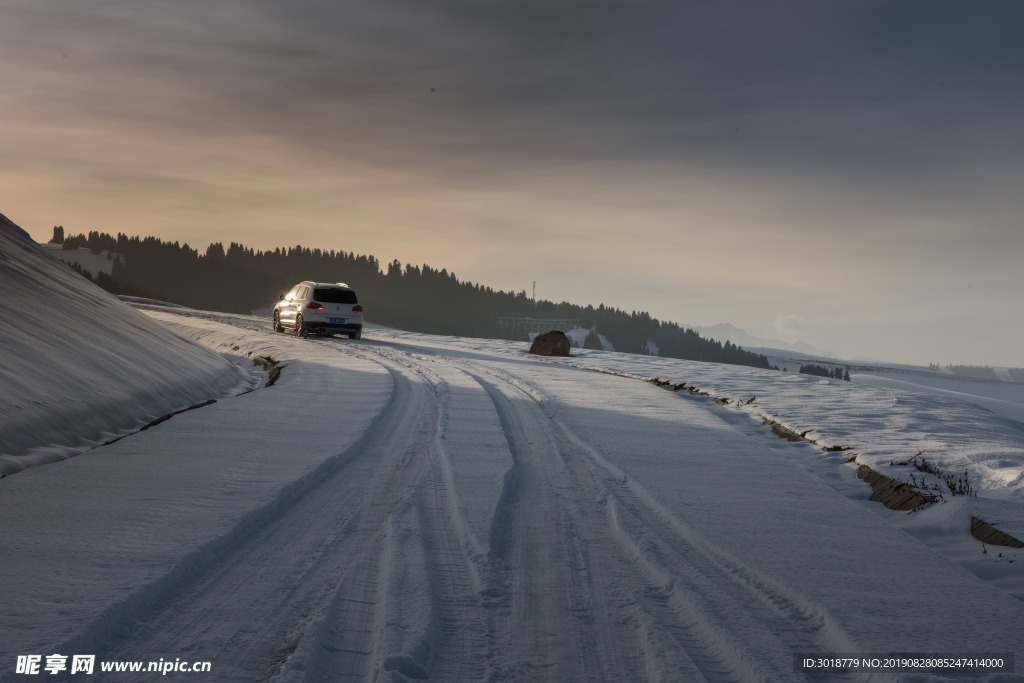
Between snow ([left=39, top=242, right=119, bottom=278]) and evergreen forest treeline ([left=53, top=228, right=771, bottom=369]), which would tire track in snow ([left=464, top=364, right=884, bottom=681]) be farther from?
snow ([left=39, top=242, right=119, bottom=278])

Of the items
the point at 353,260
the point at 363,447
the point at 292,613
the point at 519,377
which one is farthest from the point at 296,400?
the point at 353,260

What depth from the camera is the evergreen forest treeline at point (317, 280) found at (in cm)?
11762

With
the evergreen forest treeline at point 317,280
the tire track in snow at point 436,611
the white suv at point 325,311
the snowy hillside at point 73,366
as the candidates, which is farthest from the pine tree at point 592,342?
the tire track in snow at point 436,611

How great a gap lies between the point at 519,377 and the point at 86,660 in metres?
10.4

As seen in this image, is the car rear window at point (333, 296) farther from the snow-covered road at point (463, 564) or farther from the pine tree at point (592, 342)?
the pine tree at point (592, 342)

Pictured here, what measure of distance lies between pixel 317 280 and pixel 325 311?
320 ft

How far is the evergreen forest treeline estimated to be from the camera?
117625mm

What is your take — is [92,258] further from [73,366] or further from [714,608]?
[714,608]

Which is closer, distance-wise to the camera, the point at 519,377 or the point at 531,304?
the point at 519,377

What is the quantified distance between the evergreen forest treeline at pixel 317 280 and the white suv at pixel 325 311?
88053 millimetres

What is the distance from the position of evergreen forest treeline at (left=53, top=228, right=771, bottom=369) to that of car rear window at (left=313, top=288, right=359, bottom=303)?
290 ft

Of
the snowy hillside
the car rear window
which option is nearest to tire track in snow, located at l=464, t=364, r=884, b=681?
the snowy hillside

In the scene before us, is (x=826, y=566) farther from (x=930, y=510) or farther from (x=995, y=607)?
(x=930, y=510)

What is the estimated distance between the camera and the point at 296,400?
8.52 meters
